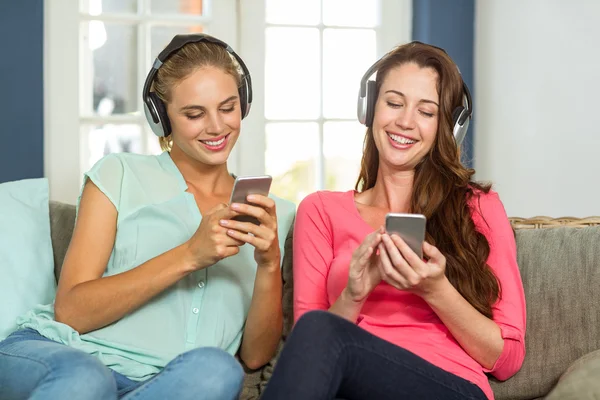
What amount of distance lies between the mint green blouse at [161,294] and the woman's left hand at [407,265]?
16.5 inches

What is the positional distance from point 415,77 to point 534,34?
148 cm

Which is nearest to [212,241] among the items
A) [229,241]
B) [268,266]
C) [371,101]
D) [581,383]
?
[229,241]

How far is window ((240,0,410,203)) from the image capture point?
344 cm

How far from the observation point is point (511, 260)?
6.04 feet

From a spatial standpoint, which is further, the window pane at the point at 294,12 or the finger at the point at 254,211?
the window pane at the point at 294,12

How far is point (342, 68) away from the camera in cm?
354

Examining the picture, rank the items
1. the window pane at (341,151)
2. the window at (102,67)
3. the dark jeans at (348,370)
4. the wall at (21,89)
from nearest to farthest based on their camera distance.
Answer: the dark jeans at (348,370) → the wall at (21,89) → the window at (102,67) → the window pane at (341,151)

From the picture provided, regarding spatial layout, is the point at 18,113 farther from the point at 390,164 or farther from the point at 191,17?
the point at 390,164

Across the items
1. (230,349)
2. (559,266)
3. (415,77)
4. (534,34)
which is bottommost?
(230,349)

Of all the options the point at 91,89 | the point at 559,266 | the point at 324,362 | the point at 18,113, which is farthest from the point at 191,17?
the point at 324,362

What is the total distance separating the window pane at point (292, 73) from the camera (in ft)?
11.3

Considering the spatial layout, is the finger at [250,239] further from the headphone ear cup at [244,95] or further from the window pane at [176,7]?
the window pane at [176,7]

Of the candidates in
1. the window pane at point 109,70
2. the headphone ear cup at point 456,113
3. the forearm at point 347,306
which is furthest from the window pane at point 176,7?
the forearm at point 347,306

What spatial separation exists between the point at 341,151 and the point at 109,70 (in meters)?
1.02
